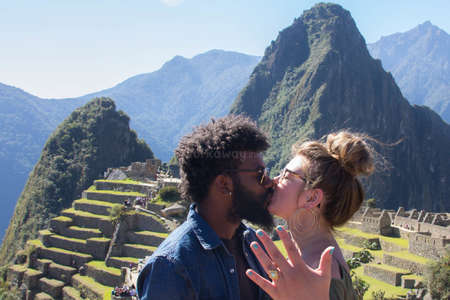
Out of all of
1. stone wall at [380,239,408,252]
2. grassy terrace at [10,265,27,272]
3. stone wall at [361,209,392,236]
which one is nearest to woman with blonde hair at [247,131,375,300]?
stone wall at [380,239,408,252]

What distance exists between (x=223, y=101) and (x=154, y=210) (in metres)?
108

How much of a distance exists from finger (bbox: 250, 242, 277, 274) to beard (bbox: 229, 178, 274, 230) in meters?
0.91

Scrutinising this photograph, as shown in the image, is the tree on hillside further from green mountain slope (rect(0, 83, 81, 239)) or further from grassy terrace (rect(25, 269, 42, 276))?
green mountain slope (rect(0, 83, 81, 239))

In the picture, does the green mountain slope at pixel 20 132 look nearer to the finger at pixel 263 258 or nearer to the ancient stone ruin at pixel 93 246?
the ancient stone ruin at pixel 93 246

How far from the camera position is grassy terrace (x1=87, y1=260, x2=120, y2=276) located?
1867cm

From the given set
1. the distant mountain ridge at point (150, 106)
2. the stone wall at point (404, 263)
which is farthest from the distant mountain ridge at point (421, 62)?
the stone wall at point (404, 263)

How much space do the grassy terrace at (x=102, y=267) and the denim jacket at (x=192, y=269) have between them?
17106mm

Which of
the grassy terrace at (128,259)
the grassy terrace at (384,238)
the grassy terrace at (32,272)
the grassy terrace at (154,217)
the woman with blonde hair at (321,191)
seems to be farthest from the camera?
the grassy terrace at (32,272)

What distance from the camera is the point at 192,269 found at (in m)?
2.40

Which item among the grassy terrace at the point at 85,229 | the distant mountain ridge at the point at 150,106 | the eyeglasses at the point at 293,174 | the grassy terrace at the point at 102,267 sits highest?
the distant mountain ridge at the point at 150,106

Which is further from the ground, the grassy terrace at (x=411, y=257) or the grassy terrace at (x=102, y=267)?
the grassy terrace at (x=411, y=257)

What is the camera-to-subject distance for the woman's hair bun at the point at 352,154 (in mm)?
2682

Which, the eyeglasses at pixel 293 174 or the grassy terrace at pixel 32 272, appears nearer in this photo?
the eyeglasses at pixel 293 174

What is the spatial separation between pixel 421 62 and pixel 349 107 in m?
63.2
